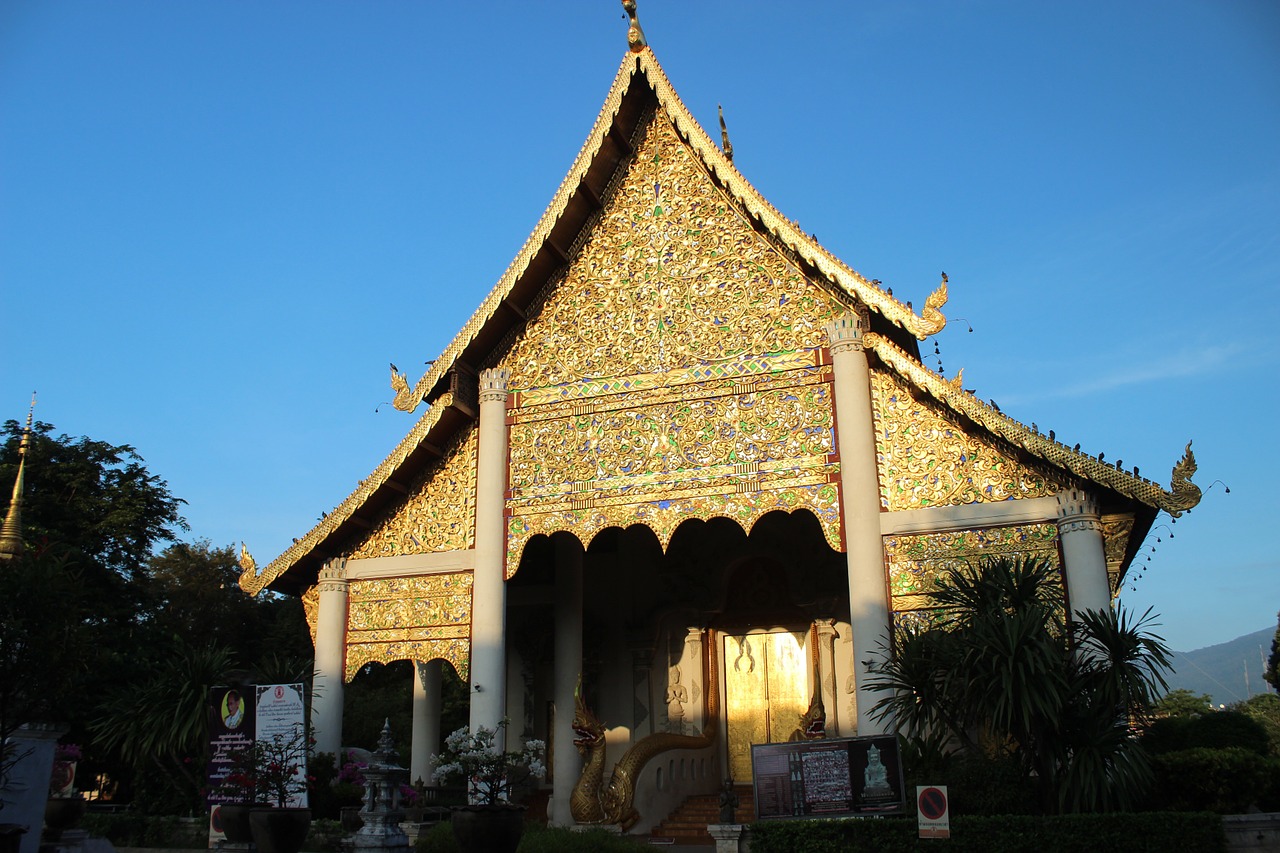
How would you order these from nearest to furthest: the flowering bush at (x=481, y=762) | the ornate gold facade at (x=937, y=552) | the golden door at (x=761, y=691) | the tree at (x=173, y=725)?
the flowering bush at (x=481, y=762) < the ornate gold facade at (x=937, y=552) < the tree at (x=173, y=725) < the golden door at (x=761, y=691)

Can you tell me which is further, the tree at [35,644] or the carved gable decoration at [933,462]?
the carved gable decoration at [933,462]

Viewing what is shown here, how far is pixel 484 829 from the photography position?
10086 mm

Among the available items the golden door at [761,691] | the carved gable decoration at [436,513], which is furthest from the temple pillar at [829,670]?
the carved gable decoration at [436,513]

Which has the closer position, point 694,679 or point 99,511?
point 694,679

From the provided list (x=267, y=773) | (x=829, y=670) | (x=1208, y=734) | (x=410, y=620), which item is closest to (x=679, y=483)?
(x=410, y=620)

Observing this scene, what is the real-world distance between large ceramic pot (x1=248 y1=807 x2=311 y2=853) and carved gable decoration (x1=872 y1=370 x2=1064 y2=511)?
7.34 m

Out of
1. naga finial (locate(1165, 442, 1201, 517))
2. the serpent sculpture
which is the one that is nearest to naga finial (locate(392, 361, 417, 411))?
the serpent sculpture

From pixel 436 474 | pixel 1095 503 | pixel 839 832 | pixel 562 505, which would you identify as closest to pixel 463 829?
pixel 839 832

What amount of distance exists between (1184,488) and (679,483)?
5.77 meters

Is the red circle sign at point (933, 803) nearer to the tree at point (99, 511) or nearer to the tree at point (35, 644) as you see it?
the tree at point (35, 644)

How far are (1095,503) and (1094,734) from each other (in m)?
2.92

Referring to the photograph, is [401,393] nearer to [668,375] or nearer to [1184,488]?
Result: [668,375]

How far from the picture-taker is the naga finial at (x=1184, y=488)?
1183cm

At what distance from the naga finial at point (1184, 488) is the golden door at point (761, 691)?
7040 millimetres
